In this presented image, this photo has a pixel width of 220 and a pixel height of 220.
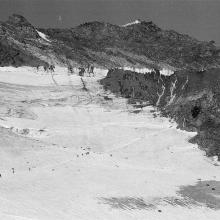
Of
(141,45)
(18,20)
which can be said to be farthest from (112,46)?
(18,20)

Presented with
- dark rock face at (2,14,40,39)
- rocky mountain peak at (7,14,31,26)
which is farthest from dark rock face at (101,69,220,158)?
rocky mountain peak at (7,14,31,26)

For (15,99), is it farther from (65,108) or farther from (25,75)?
(25,75)

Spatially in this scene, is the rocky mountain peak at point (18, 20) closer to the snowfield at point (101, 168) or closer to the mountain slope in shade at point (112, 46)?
the mountain slope in shade at point (112, 46)

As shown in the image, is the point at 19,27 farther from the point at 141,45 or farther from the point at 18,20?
the point at 141,45

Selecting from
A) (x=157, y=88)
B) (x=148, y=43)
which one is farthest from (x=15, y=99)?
(x=148, y=43)

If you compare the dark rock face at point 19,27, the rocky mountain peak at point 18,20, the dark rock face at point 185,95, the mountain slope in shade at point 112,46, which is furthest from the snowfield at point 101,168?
the rocky mountain peak at point 18,20

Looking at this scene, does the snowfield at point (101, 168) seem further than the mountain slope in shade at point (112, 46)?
No

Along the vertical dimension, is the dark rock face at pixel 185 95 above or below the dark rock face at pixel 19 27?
below
